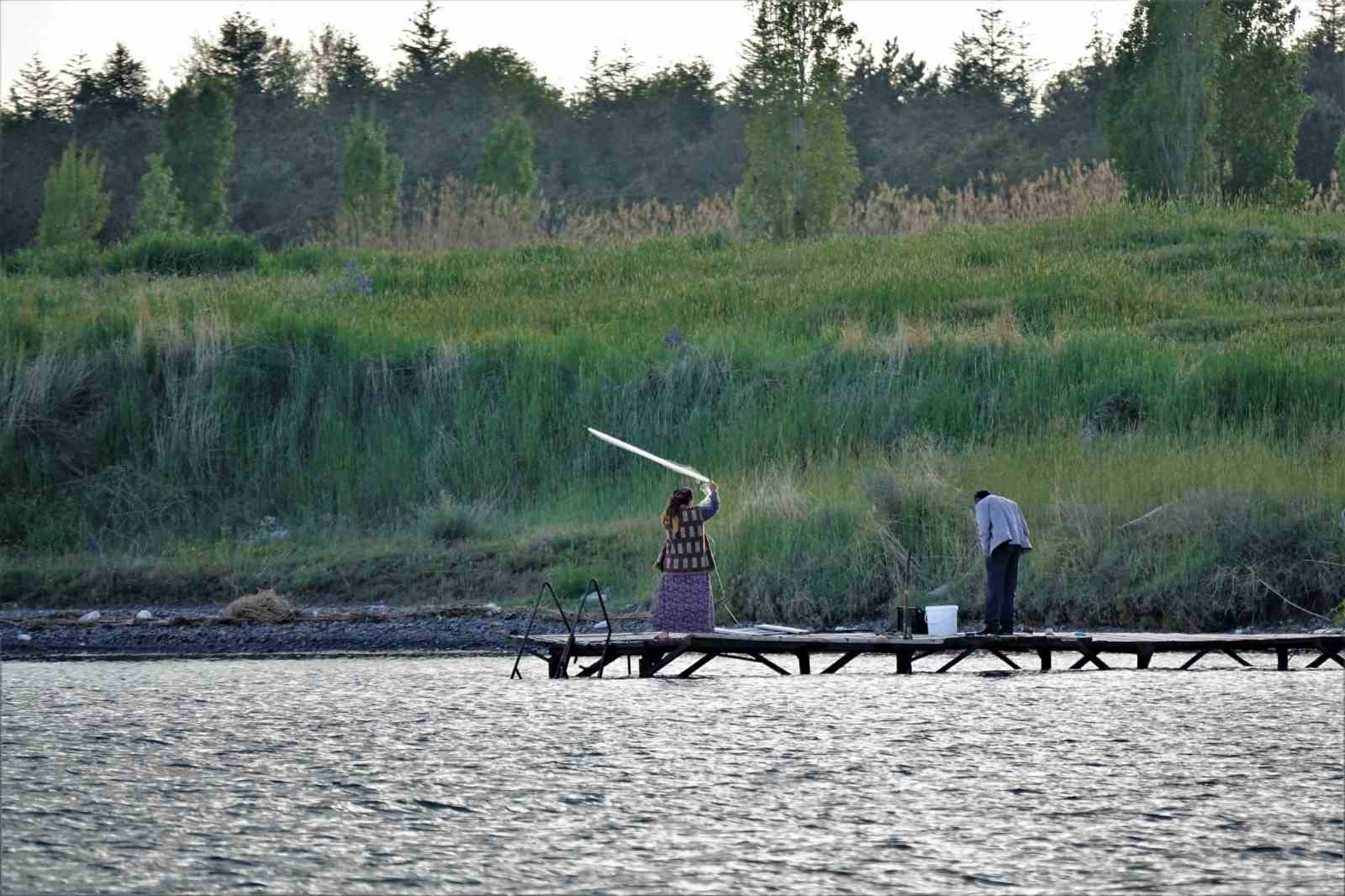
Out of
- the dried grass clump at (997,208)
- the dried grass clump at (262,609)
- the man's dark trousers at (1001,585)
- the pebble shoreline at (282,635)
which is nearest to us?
the man's dark trousers at (1001,585)

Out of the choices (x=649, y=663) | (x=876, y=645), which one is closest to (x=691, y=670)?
(x=649, y=663)

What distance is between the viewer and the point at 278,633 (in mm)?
27609

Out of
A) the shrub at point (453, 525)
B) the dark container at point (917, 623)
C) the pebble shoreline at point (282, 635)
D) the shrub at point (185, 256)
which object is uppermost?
the shrub at point (185, 256)

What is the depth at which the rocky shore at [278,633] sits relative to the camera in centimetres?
2689

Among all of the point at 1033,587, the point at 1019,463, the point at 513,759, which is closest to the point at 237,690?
the point at 513,759

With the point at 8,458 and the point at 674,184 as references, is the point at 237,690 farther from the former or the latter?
the point at 674,184

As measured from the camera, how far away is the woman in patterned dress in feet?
70.0

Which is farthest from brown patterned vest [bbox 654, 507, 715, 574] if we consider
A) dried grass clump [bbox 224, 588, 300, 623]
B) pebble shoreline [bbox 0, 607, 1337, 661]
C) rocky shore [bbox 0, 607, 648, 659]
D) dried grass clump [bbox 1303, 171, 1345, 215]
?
dried grass clump [bbox 1303, 171, 1345, 215]

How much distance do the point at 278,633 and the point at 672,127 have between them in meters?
58.2

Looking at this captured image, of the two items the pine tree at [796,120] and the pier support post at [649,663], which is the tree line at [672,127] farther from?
the pier support post at [649,663]

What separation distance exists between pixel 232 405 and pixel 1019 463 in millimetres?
13169

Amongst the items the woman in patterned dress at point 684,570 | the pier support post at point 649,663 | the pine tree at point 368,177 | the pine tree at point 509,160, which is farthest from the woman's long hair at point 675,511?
the pine tree at point 509,160

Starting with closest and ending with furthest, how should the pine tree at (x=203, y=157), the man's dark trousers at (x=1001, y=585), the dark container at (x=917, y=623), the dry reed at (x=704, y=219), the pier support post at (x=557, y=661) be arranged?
the dark container at (x=917, y=623) < the man's dark trousers at (x=1001, y=585) < the pier support post at (x=557, y=661) < the dry reed at (x=704, y=219) < the pine tree at (x=203, y=157)

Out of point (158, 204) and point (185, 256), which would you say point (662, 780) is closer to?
point (185, 256)
